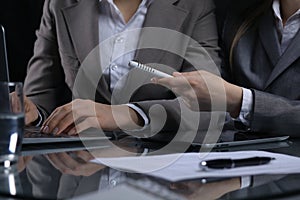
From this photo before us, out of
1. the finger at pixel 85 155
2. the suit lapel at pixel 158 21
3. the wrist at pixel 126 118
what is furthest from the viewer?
the suit lapel at pixel 158 21

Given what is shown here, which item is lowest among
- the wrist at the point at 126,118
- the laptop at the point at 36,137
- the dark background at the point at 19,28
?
the dark background at the point at 19,28

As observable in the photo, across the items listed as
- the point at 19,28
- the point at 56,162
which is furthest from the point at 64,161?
the point at 19,28

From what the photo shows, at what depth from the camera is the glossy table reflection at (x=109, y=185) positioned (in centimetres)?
54

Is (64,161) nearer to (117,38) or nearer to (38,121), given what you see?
(38,121)

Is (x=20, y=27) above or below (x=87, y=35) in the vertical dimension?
below

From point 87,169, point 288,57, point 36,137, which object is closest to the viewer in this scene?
point 87,169

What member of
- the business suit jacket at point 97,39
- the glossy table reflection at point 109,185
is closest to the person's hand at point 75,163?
the glossy table reflection at point 109,185

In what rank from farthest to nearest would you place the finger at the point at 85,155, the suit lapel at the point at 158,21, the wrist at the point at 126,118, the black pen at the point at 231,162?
1. the suit lapel at the point at 158,21
2. the wrist at the point at 126,118
3. the finger at the point at 85,155
4. the black pen at the point at 231,162

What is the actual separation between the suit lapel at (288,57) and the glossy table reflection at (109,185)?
1.85 ft

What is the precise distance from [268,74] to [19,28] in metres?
0.94

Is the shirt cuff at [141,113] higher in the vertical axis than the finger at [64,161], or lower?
lower

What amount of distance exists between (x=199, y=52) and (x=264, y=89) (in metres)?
0.22

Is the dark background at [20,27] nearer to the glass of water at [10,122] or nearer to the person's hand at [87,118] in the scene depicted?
the person's hand at [87,118]

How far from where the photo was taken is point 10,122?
2.28ft
